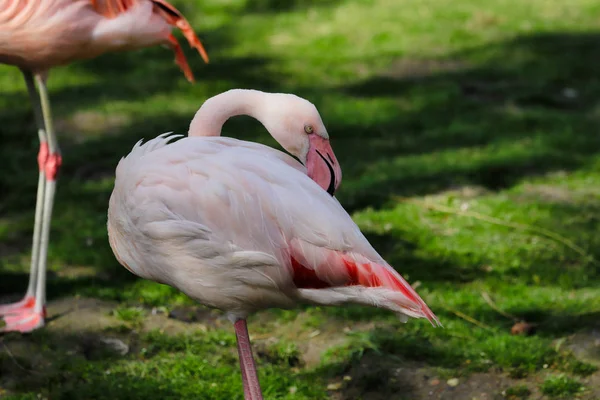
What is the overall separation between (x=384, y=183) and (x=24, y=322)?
6.93ft

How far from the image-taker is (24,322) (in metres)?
3.63

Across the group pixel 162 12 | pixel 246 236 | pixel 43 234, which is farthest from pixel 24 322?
pixel 246 236

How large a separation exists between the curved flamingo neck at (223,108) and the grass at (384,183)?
0.96 m

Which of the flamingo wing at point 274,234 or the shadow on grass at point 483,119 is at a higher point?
the flamingo wing at point 274,234

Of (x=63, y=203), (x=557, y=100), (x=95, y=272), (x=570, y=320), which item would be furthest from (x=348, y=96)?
(x=570, y=320)

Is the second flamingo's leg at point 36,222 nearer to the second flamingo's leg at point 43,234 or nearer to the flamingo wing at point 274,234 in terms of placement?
the second flamingo's leg at point 43,234

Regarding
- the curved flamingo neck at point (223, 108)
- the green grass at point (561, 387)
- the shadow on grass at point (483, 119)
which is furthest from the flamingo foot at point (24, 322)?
the green grass at point (561, 387)

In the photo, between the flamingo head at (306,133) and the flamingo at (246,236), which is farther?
the flamingo head at (306,133)

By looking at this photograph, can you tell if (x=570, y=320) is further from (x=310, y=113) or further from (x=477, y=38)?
(x=477, y=38)

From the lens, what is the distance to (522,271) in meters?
4.06

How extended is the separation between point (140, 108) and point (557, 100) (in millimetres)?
2687

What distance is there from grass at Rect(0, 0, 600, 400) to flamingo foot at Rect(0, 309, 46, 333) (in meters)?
0.05

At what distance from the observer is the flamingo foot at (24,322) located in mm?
3596

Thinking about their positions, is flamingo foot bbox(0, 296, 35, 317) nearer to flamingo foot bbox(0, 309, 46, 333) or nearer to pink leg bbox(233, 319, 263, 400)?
flamingo foot bbox(0, 309, 46, 333)
